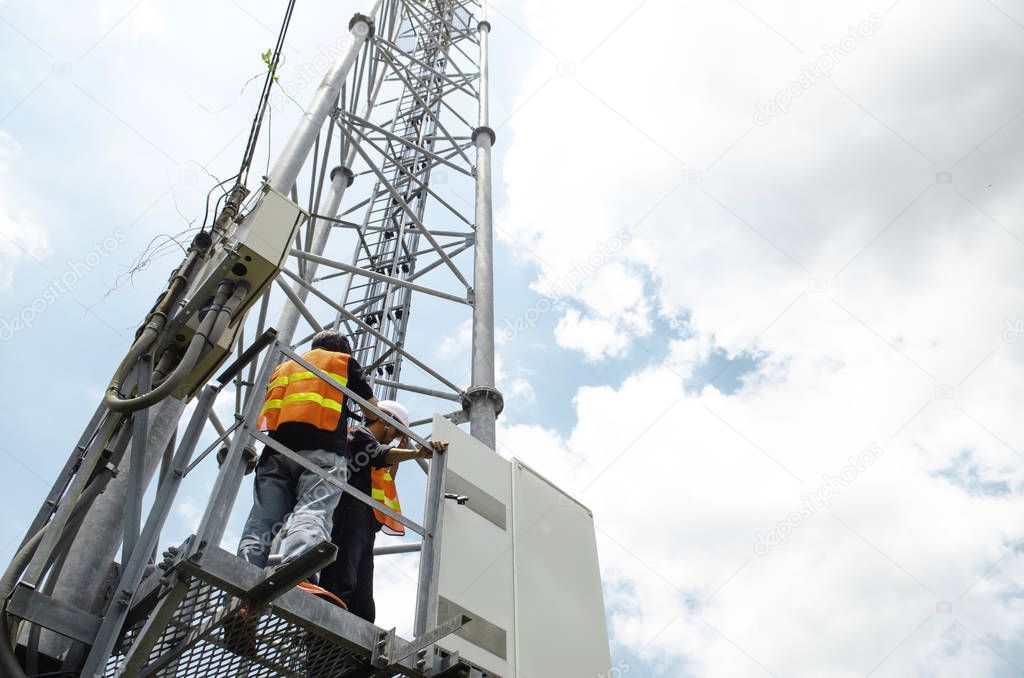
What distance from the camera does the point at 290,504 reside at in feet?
14.3

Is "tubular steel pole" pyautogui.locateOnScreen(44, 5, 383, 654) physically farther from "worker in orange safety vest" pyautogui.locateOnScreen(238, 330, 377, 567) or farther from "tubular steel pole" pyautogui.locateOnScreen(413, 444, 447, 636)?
"tubular steel pole" pyautogui.locateOnScreen(413, 444, 447, 636)

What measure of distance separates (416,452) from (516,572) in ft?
3.06

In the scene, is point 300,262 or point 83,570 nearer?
point 83,570

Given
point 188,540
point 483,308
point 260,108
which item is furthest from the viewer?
point 483,308

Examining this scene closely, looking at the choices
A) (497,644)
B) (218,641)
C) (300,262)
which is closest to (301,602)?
(218,641)

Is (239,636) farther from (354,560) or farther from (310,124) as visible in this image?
(310,124)

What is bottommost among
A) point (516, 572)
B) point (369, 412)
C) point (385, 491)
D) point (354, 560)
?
point (354, 560)

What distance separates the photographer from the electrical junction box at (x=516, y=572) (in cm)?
459

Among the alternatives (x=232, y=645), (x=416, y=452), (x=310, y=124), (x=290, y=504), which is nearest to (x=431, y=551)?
(x=416, y=452)

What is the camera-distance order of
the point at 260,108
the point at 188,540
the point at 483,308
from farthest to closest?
the point at 483,308, the point at 260,108, the point at 188,540

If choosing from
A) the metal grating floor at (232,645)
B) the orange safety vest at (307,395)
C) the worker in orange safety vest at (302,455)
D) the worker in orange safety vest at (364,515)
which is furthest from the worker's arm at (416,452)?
the metal grating floor at (232,645)

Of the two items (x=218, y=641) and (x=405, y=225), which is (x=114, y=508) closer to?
(x=218, y=641)

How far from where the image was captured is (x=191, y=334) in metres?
4.37

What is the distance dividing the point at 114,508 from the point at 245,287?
1.23 meters
